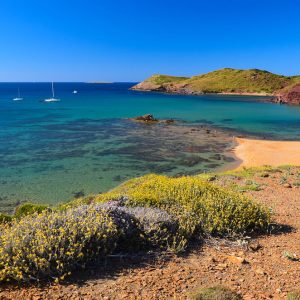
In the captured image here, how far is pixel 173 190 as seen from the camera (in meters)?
10.9

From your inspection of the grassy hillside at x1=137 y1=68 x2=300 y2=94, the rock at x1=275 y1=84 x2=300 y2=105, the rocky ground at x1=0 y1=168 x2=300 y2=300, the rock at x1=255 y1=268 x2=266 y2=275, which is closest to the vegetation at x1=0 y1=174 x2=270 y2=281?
the rocky ground at x1=0 y1=168 x2=300 y2=300

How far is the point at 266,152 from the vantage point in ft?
121

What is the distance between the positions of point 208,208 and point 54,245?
14.6 feet

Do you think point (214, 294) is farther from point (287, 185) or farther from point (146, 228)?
point (287, 185)

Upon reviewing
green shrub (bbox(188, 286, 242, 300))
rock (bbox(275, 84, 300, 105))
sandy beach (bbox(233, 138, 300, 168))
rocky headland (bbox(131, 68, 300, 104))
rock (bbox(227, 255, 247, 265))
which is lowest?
sandy beach (bbox(233, 138, 300, 168))

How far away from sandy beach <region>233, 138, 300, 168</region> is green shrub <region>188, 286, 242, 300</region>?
2474 centimetres

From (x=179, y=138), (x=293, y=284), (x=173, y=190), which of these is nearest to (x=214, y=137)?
(x=179, y=138)

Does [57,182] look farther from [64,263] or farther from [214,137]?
[214,137]

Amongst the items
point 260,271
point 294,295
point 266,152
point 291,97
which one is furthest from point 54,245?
point 291,97

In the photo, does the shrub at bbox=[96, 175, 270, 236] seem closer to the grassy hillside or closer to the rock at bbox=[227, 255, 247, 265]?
the rock at bbox=[227, 255, 247, 265]

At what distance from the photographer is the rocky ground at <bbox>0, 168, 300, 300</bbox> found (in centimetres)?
616

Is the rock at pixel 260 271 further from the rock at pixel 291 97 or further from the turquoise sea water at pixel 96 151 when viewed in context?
the rock at pixel 291 97

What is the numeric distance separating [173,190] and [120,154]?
25.9 meters

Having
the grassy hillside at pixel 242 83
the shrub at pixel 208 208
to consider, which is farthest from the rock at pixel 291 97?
the shrub at pixel 208 208
